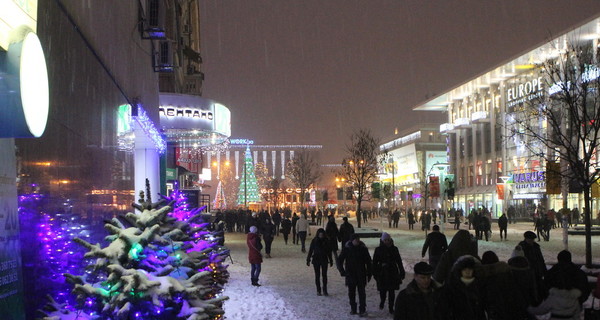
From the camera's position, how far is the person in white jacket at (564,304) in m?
7.11

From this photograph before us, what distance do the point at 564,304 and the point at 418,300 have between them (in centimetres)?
251

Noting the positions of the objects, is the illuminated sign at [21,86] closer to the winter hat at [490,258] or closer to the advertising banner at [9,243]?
the advertising banner at [9,243]

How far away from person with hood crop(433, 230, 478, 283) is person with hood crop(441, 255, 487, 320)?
264cm

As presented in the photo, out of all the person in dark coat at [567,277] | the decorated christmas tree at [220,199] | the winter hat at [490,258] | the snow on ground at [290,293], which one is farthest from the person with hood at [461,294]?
the decorated christmas tree at [220,199]

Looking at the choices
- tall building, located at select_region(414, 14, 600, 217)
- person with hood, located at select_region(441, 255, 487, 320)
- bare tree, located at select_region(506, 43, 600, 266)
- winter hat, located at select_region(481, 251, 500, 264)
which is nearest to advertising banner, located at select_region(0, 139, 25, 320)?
person with hood, located at select_region(441, 255, 487, 320)

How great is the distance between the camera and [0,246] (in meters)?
4.48

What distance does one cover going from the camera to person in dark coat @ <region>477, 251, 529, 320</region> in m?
7.68

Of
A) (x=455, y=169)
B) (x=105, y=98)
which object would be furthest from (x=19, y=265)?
(x=455, y=169)

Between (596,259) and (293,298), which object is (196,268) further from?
(596,259)

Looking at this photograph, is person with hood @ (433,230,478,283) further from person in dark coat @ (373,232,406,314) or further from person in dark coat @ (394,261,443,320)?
person in dark coat @ (394,261,443,320)

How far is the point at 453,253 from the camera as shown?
10219 millimetres

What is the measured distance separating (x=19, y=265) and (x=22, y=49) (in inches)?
78.5

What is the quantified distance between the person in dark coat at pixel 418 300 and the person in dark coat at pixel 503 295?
2.22 meters

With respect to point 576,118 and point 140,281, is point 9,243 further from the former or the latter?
point 576,118
